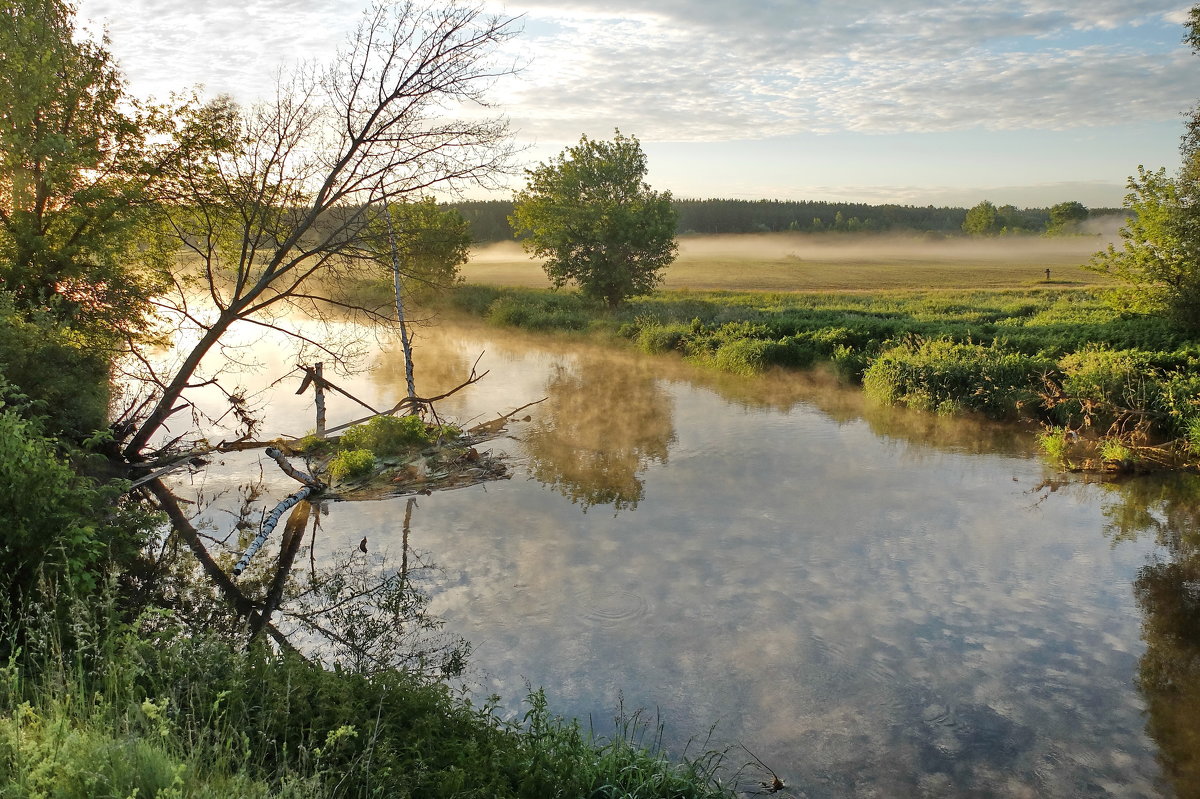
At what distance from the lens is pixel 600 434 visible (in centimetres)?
1750

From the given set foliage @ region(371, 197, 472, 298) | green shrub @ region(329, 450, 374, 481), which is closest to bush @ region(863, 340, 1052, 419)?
foliage @ region(371, 197, 472, 298)

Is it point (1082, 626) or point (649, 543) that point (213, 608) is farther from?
point (1082, 626)

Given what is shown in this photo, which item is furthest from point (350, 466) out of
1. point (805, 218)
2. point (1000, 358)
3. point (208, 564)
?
point (805, 218)

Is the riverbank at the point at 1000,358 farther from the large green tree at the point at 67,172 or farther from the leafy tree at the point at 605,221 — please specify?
the large green tree at the point at 67,172

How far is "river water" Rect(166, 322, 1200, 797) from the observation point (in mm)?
6520

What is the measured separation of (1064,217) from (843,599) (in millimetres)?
109137

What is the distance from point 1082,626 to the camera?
27.7 feet

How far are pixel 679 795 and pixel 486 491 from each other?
850cm

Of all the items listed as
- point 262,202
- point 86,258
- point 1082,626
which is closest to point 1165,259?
point 1082,626

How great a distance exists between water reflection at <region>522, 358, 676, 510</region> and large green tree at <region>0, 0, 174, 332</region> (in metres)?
8.52

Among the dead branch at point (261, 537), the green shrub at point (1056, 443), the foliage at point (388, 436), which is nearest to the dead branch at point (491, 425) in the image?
the foliage at point (388, 436)

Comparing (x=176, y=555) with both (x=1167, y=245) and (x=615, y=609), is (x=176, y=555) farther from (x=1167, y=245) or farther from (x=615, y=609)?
(x=1167, y=245)

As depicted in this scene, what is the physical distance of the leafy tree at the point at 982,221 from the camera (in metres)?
105

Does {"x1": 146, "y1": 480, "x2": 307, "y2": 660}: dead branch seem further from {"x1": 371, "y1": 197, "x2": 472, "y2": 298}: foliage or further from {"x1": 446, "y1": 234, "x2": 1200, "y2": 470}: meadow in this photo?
{"x1": 446, "y1": 234, "x2": 1200, "y2": 470}: meadow
